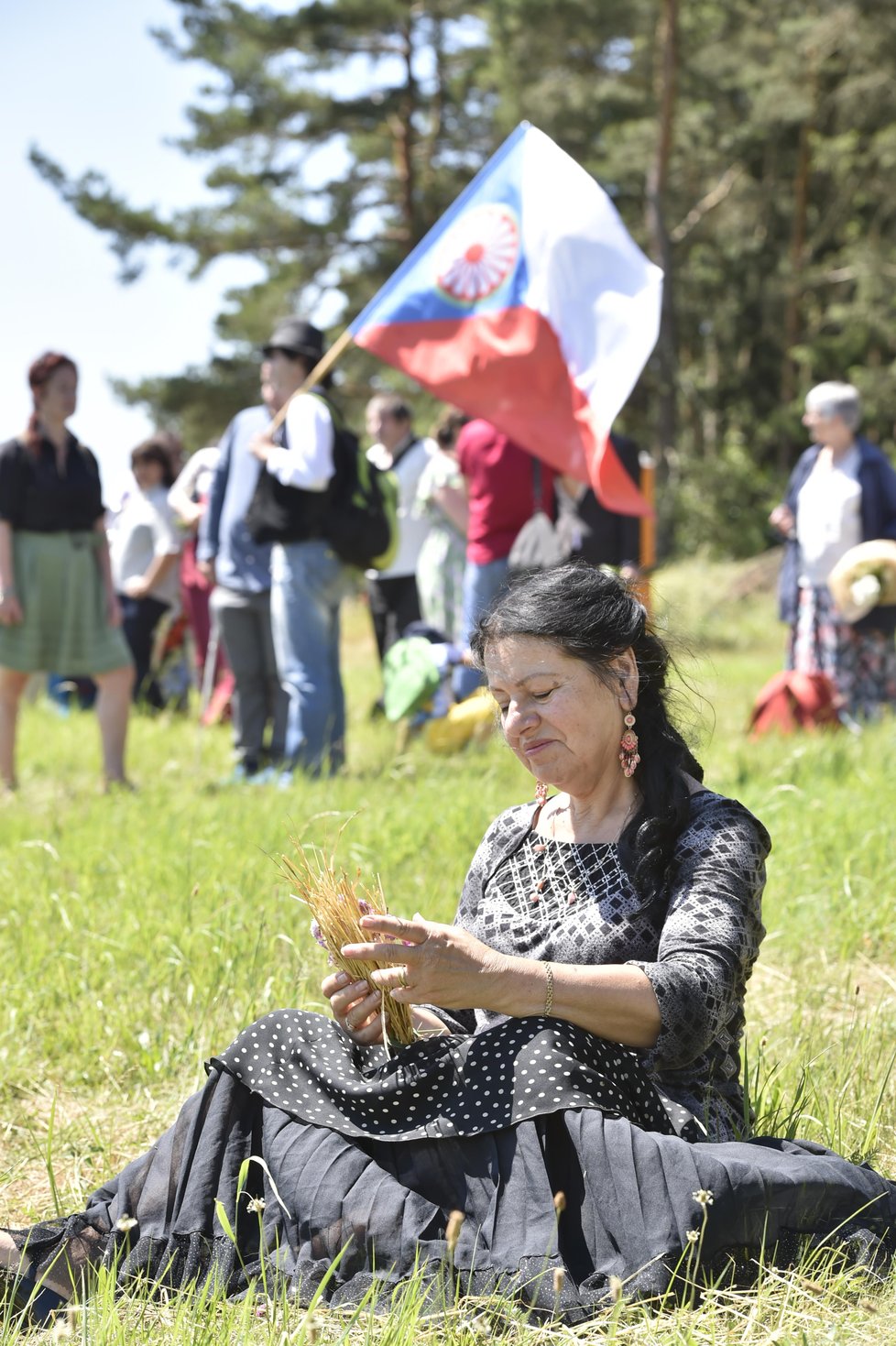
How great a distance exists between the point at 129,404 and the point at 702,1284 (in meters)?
25.5

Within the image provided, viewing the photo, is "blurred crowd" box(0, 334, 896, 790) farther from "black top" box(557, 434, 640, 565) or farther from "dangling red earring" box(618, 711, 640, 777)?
"dangling red earring" box(618, 711, 640, 777)

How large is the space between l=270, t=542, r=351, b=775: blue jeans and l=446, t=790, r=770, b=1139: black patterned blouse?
3818mm

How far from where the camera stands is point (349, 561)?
6.57 metres

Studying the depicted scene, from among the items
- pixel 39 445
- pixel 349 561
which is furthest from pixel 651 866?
pixel 39 445

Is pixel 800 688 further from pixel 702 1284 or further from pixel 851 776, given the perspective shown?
pixel 702 1284

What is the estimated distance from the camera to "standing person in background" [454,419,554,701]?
23.5 ft

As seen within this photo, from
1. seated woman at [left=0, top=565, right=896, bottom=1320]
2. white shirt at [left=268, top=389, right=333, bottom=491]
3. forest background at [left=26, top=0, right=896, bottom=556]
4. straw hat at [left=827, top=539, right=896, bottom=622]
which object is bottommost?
seated woman at [left=0, top=565, right=896, bottom=1320]

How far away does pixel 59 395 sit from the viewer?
21.0 feet

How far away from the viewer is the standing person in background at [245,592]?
686 cm

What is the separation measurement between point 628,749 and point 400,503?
20.1 feet

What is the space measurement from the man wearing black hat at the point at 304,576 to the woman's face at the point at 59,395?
81cm

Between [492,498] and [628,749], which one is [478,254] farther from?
[628,749]

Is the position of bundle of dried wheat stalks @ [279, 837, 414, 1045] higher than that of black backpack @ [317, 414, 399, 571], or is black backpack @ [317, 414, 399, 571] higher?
black backpack @ [317, 414, 399, 571]

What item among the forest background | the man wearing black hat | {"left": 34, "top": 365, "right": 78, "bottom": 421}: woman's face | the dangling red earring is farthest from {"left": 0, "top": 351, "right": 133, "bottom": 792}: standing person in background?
the forest background
